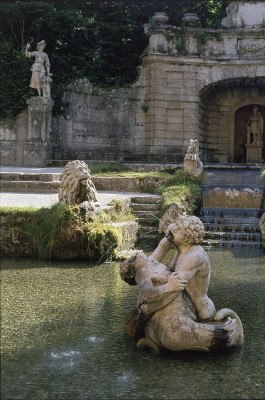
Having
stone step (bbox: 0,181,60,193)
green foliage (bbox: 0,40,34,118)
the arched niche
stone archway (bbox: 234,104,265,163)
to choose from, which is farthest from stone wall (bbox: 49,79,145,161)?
stone step (bbox: 0,181,60,193)

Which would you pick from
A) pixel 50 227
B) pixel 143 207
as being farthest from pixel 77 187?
pixel 143 207

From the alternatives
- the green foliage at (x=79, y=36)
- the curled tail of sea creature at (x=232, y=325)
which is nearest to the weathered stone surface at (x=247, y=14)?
the green foliage at (x=79, y=36)

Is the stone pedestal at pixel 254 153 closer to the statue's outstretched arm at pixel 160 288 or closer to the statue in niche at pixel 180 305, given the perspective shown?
the statue in niche at pixel 180 305

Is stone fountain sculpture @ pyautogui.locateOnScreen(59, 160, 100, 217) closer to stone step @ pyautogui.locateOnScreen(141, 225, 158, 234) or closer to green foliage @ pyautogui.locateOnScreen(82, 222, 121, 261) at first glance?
green foliage @ pyautogui.locateOnScreen(82, 222, 121, 261)

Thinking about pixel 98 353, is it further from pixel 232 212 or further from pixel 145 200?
pixel 232 212

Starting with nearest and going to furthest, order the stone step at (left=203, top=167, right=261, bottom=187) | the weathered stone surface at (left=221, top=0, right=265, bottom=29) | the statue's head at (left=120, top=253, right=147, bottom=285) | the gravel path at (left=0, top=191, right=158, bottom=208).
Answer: the statue's head at (left=120, top=253, right=147, bottom=285) < the gravel path at (left=0, top=191, right=158, bottom=208) < the stone step at (left=203, top=167, right=261, bottom=187) < the weathered stone surface at (left=221, top=0, right=265, bottom=29)

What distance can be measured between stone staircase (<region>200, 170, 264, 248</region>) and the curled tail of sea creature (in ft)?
22.1

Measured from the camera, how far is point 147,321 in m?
5.03

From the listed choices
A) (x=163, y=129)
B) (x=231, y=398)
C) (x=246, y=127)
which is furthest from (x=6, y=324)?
(x=246, y=127)

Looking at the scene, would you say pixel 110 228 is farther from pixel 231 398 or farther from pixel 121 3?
pixel 121 3

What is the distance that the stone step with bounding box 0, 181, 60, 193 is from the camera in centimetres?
1457

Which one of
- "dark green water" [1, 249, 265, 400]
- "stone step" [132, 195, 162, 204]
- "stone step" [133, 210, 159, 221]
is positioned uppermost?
"stone step" [132, 195, 162, 204]

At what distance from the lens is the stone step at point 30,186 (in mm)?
14570

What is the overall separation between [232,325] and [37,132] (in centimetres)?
1647
